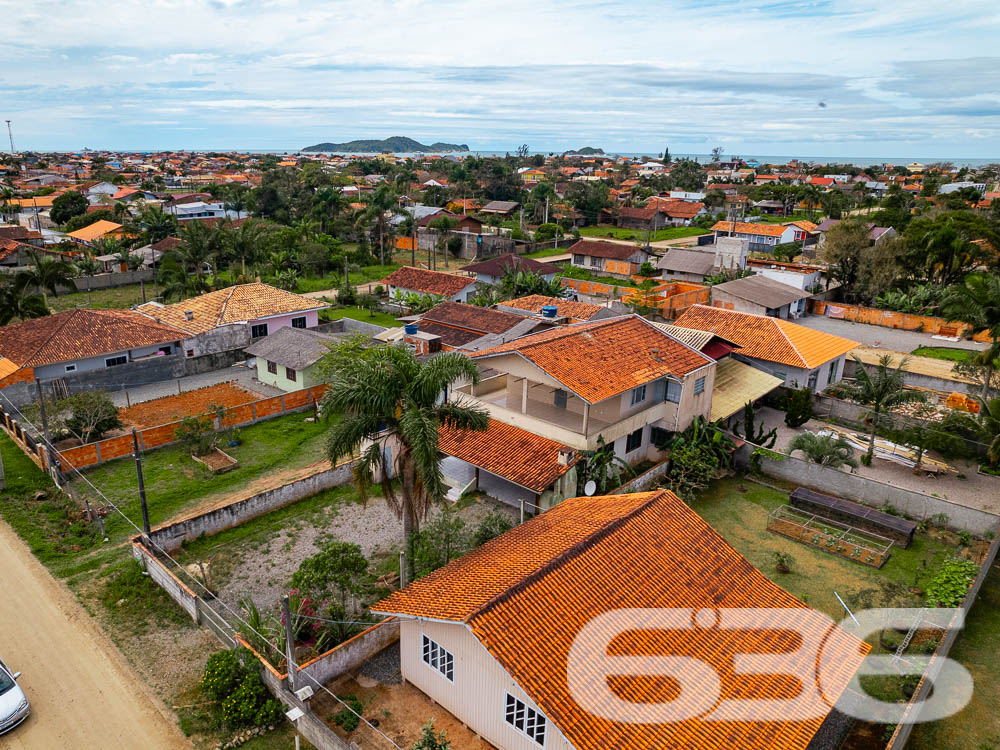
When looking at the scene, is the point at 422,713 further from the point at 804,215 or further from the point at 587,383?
the point at 804,215

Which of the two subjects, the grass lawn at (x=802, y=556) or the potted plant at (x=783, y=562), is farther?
the potted plant at (x=783, y=562)

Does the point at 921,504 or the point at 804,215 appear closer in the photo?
the point at 921,504

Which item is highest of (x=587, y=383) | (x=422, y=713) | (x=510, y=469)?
(x=587, y=383)

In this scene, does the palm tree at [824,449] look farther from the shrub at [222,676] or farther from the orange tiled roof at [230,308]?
the orange tiled roof at [230,308]

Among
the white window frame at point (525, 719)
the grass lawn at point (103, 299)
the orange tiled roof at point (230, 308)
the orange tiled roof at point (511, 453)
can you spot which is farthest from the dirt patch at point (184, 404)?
the white window frame at point (525, 719)

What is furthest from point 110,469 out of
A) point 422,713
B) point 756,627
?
point 756,627

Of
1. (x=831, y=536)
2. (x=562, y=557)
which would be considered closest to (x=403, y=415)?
(x=562, y=557)
